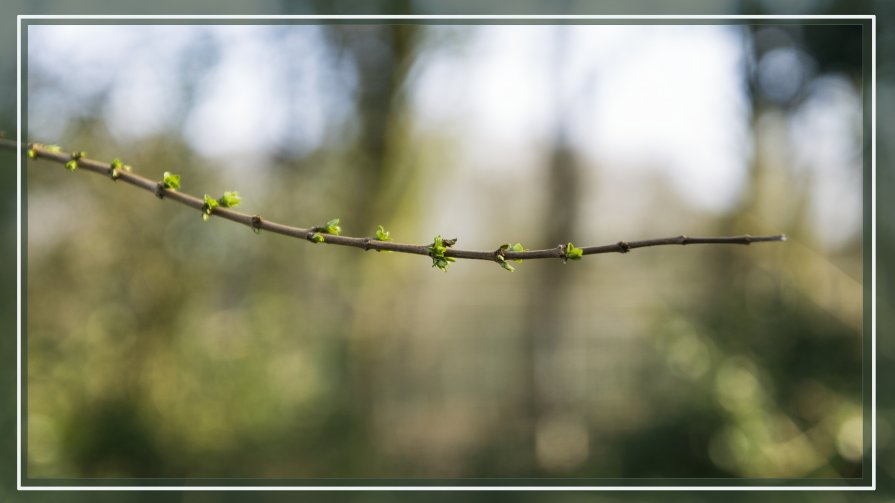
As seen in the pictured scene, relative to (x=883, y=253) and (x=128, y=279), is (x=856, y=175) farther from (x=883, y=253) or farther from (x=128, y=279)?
(x=128, y=279)

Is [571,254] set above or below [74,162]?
below

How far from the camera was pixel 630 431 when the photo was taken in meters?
3.10

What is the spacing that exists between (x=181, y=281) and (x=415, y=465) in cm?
163

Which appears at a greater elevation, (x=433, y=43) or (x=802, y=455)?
(x=433, y=43)

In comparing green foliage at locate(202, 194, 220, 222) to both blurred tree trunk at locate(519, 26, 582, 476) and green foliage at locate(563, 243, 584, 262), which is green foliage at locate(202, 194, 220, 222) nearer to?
green foliage at locate(563, 243, 584, 262)

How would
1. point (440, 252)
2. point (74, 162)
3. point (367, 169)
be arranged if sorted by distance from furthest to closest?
point (367, 169), point (74, 162), point (440, 252)

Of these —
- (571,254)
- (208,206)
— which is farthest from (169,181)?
(571,254)

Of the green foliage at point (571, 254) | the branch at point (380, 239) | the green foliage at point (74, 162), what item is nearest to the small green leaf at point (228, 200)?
the branch at point (380, 239)

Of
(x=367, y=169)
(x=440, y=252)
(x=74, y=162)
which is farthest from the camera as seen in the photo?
(x=367, y=169)

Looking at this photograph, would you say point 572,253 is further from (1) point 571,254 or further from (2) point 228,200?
(2) point 228,200

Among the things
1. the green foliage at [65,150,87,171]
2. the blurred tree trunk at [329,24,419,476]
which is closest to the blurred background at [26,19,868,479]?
the blurred tree trunk at [329,24,419,476]

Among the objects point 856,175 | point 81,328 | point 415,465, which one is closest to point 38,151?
point 81,328

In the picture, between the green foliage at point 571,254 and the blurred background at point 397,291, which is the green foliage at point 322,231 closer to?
the green foliage at point 571,254

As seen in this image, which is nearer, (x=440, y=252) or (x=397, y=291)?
(x=440, y=252)
